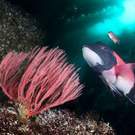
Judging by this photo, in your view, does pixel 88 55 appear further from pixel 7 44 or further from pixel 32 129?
pixel 7 44

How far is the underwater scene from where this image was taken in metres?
4.11

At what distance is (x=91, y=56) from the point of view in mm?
3725

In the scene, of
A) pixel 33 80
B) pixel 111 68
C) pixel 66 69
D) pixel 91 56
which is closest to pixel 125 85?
pixel 111 68

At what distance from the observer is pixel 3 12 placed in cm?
693

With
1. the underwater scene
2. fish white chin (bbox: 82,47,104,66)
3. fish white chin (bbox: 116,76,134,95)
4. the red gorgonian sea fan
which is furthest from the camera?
the red gorgonian sea fan

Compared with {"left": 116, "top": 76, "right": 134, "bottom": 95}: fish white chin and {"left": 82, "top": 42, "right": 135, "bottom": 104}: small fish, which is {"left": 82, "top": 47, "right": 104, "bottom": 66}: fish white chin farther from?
{"left": 116, "top": 76, "right": 134, "bottom": 95}: fish white chin

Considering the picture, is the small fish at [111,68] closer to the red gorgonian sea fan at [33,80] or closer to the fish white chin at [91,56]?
the fish white chin at [91,56]

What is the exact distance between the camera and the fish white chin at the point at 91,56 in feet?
12.2

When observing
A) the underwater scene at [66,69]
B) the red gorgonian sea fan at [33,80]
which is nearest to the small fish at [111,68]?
the underwater scene at [66,69]

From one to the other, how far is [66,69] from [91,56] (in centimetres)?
96

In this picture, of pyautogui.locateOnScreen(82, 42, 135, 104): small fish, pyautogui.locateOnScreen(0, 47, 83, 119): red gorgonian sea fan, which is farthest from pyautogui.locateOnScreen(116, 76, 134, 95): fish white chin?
pyautogui.locateOnScreen(0, 47, 83, 119): red gorgonian sea fan

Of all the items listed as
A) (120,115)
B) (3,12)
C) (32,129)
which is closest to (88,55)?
(32,129)

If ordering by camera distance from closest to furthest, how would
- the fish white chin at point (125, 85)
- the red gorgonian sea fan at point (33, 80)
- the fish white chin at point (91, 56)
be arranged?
the fish white chin at point (91, 56) → the fish white chin at point (125, 85) → the red gorgonian sea fan at point (33, 80)

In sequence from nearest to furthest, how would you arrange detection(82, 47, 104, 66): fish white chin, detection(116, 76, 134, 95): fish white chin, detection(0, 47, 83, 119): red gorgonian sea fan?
1. detection(82, 47, 104, 66): fish white chin
2. detection(116, 76, 134, 95): fish white chin
3. detection(0, 47, 83, 119): red gorgonian sea fan
